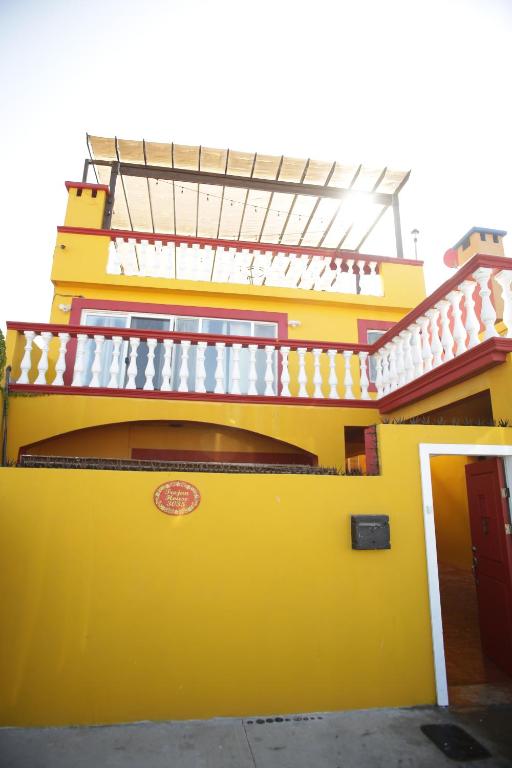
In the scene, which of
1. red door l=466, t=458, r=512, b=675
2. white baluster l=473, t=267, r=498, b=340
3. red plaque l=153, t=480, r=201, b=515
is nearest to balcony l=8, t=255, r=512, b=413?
white baluster l=473, t=267, r=498, b=340

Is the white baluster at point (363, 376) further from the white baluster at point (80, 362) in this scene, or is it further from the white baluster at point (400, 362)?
the white baluster at point (80, 362)

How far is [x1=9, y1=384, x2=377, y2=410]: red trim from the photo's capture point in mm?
6016

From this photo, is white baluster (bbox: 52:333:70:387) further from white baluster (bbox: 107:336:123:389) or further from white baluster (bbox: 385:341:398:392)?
white baluster (bbox: 385:341:398:392)

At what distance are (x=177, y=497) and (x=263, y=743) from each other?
181cm

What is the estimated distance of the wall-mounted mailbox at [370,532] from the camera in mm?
3744

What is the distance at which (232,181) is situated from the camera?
10109 mm

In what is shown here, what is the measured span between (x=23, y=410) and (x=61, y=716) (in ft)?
12.1

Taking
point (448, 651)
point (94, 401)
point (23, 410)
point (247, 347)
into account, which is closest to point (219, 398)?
point (247, 347)

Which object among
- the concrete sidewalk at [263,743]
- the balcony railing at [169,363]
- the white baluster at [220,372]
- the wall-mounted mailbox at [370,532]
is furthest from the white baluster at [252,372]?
the concrete sidewalk at [263,743]

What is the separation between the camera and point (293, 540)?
12.4 feet

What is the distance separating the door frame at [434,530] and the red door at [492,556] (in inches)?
6.6

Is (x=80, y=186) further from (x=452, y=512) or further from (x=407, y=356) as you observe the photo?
(x=452, y=512)

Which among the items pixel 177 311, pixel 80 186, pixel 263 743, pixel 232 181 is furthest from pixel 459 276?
pixel 80 186

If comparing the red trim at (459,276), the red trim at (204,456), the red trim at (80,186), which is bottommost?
the red trim at (204,456)
